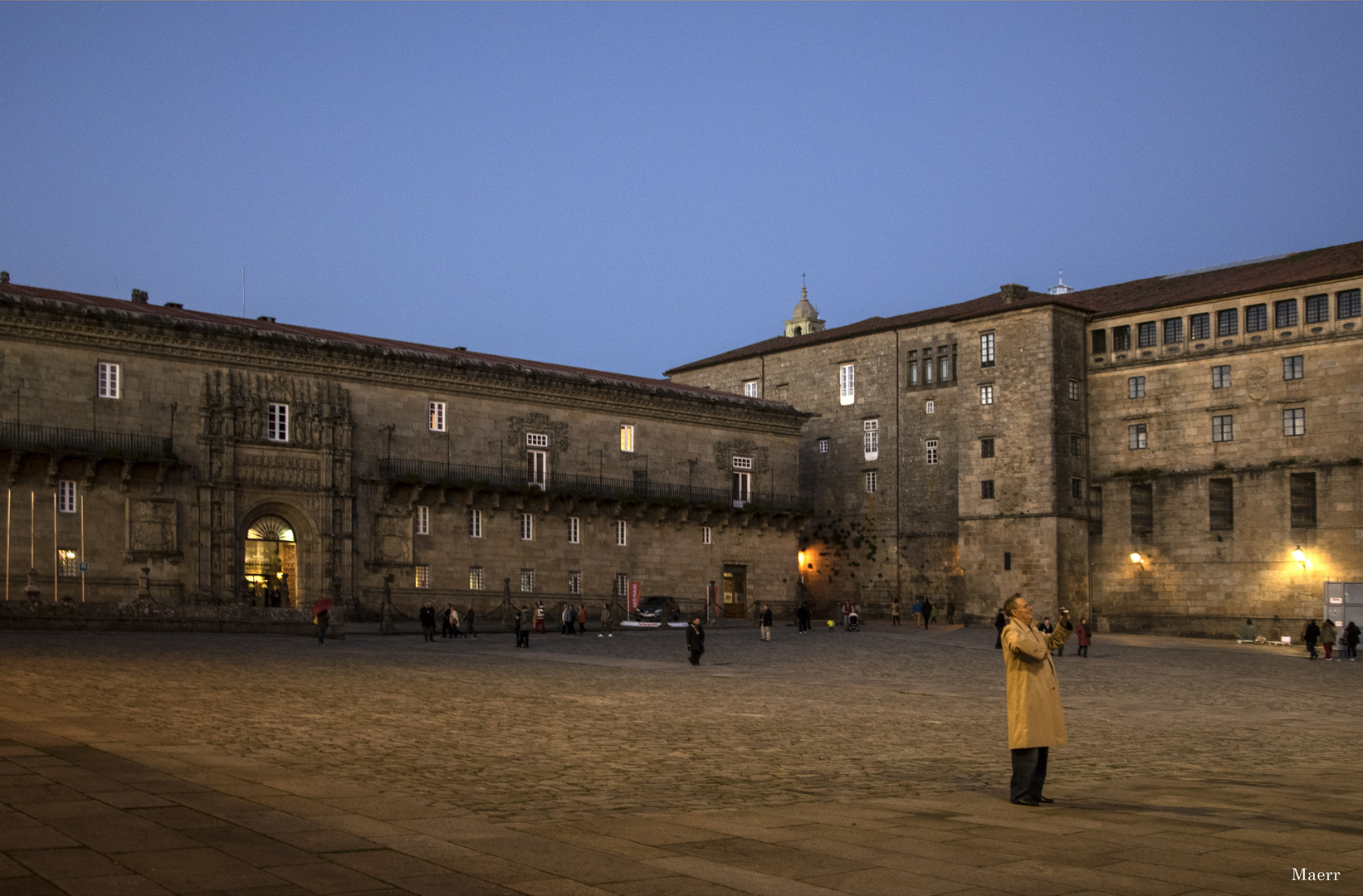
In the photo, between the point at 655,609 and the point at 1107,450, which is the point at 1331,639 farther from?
the point at 655,609

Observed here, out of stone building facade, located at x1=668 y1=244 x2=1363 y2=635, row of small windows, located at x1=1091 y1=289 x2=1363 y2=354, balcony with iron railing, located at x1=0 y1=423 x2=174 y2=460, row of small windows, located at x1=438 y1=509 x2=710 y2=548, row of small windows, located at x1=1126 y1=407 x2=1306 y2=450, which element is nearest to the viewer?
balcony with iron railing, located at x1=0 y1=423 x2=174 y2=460

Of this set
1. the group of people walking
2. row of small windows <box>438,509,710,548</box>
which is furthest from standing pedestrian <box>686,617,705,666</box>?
row of small windows <box>438,509,710,548</box>

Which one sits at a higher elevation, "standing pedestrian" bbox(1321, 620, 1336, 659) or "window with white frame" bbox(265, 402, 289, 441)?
"window with white frame" bbox(265, 402, 289, 441)

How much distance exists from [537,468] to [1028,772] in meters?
44.7

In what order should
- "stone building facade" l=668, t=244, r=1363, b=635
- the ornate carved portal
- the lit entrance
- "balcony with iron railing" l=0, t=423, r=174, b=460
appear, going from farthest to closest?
the lit entrance
"stone building facade" l=668, t=244, r=1363, b=635
the ornate carved portal
"balcony with iron railing" l=0, t=423, r=174, b=460

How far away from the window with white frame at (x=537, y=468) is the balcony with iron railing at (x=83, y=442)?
547 inches

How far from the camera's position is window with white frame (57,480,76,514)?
42500 millimetres

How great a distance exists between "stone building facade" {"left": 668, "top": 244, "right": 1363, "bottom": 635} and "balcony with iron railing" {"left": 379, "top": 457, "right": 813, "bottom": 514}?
4798 mm

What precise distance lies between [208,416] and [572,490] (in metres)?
14.5

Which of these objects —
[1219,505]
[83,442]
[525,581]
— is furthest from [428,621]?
[1219,505]

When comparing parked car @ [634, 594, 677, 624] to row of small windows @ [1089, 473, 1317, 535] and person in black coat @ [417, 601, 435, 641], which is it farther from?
row of small windows @ [1089, 473, 1317, 535]

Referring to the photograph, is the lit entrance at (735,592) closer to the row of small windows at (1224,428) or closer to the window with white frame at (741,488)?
the window with white frame at (741,488)

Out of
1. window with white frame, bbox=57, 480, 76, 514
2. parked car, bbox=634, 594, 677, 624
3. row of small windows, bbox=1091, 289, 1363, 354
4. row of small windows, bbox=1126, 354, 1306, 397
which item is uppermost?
row of small windows, bbox=1091, 289, 1363, 354

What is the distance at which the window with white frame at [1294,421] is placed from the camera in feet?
170
